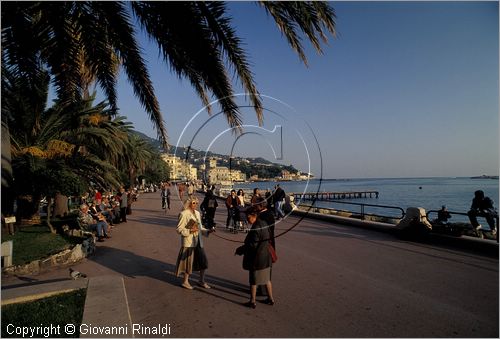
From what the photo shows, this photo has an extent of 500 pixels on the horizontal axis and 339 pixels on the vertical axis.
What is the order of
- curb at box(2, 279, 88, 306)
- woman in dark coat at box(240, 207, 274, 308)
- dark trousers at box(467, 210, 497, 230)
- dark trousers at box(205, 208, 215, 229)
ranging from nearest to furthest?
woman in dark coat at box(240, 207, 274, 308), curb at box(2, 279, 88, 306), dark trousers at box(467, 210, 497, 230), dark trousers at box(205, 208, 215, 229)

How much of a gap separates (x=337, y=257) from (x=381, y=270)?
4.49 feet

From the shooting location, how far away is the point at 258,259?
5180 millimetres

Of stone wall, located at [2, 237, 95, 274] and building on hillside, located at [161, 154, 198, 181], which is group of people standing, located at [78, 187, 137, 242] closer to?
stone wall, located at [2, 237, 95, 274]

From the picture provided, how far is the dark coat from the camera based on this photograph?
5.17 meters

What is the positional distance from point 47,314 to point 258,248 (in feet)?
10.3

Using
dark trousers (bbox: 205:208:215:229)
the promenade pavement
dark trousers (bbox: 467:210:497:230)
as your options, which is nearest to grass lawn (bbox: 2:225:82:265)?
the promenade pavement

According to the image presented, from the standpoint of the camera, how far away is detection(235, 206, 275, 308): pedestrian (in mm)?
5137

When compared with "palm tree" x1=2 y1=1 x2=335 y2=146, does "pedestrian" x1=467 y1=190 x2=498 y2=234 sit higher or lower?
lower

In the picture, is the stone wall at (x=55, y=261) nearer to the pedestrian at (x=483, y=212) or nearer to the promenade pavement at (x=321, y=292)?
the promenade pavement at (x=321, y=292)

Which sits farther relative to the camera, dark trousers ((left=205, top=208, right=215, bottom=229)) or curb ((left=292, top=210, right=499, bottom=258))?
dark trousers ((left=205, top=208, right=215, bottom=229))

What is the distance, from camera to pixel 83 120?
53.8ft

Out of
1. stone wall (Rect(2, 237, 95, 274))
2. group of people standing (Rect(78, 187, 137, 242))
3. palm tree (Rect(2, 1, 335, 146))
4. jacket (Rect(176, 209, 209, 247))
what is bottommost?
stone wall (Rect(2, 237, 95, 274))

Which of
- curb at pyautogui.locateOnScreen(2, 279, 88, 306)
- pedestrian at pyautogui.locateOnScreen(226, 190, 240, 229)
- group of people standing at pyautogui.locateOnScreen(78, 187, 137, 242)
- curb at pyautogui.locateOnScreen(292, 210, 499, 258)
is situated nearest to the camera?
curb at pyautogui.locateOnScreen(2, 279, 88, 306)

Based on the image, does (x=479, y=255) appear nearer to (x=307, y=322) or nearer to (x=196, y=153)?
(x=307, y=322)
